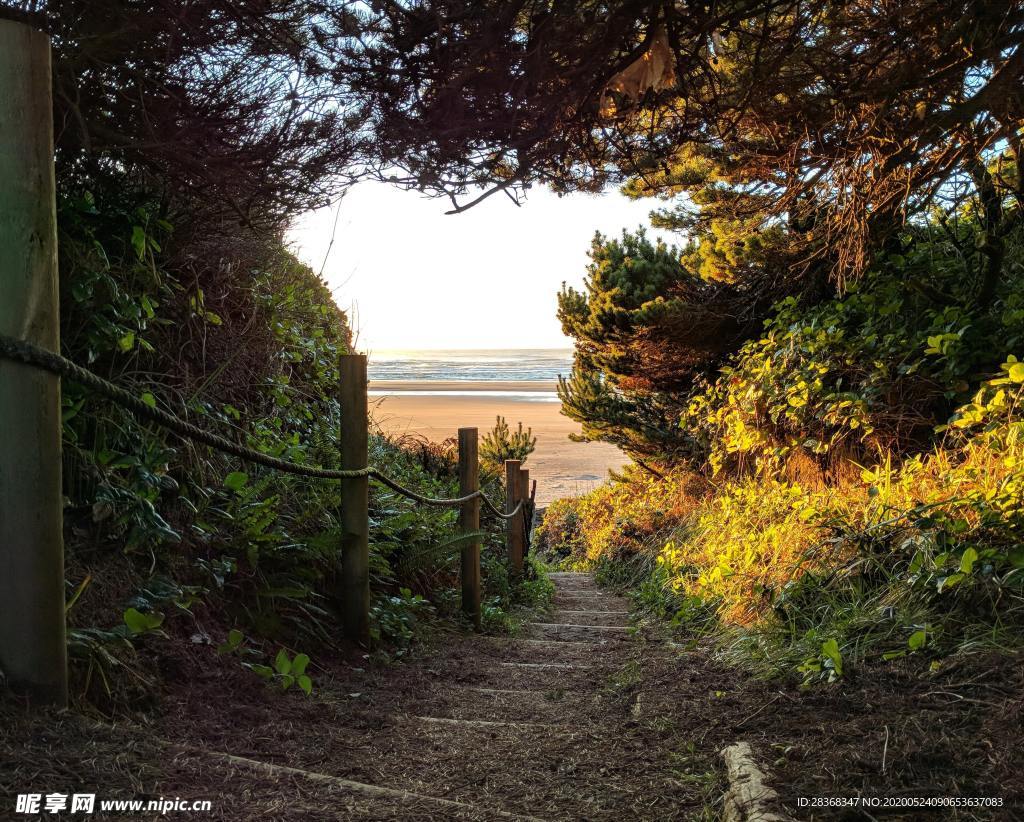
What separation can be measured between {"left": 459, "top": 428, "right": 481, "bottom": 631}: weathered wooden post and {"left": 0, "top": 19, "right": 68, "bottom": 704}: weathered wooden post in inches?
137

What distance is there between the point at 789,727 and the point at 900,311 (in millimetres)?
4199

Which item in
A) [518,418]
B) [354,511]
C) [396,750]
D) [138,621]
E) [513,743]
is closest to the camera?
[138,621]

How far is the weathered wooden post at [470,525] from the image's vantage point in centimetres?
544

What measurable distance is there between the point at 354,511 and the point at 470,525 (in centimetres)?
185

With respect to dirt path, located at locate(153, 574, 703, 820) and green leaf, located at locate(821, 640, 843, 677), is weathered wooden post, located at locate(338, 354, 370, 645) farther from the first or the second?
green leaf, located at locate(821, 640, 843, 677)

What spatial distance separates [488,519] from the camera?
866cm

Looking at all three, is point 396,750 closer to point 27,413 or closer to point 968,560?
point 27,413

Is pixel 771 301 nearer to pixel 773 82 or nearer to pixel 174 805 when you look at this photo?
pixel 773 82

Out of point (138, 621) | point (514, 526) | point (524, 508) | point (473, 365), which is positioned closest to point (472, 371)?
point (473, 365)

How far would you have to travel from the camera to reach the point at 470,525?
5543 mm

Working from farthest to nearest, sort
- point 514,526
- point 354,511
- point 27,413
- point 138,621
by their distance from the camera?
point 514,526
point 354,511
point 138,621
point 27,413

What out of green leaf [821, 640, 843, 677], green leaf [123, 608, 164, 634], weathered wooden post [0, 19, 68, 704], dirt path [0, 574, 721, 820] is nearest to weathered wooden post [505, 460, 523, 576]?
dirt path [0, 574, 721, 820]

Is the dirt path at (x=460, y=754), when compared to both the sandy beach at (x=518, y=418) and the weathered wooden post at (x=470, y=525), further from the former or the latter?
the sandy beach at (x=518, y=418)

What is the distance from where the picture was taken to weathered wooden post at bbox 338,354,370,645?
149 inches
